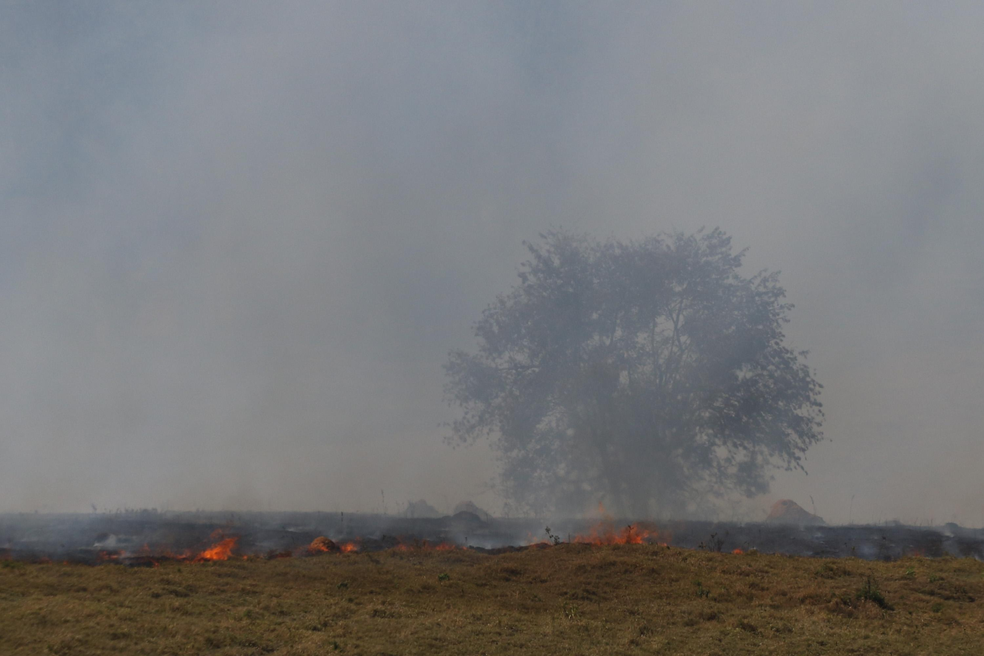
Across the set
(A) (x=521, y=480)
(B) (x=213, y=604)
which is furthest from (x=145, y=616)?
(A) (x=521, y=480)

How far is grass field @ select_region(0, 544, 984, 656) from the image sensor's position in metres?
13.4

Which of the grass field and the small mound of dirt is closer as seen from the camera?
the grass field

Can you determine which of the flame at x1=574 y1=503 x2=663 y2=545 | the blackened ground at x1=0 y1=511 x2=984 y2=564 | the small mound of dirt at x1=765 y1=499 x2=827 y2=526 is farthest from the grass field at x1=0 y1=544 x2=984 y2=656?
the small mound of dirt at x1=765 y1=499 x2=827 y2=526

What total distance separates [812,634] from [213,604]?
12823 mm

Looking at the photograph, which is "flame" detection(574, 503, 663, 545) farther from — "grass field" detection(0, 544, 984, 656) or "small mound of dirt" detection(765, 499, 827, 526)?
"small mound of dirt" detection(765, 499, 827, 526)

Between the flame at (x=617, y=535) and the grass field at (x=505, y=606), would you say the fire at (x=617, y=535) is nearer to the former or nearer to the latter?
the flame at (x=617, y=535)

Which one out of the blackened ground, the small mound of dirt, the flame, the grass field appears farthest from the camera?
the small mound of dirt

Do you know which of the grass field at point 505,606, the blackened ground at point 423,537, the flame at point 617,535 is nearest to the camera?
the grass field at point 505,606

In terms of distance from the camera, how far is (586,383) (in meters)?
33.3

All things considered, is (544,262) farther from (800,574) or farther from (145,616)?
(145,616)

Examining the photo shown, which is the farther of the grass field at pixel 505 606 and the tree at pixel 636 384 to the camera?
the tree at pixel 636 384

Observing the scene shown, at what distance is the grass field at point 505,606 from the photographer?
44.0 ft

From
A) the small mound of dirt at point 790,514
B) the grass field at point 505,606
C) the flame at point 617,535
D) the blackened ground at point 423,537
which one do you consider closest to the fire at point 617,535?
the flame at point 617,535

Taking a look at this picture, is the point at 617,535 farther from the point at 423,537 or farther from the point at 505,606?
the point at 505,606
